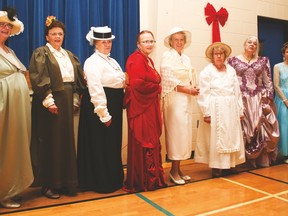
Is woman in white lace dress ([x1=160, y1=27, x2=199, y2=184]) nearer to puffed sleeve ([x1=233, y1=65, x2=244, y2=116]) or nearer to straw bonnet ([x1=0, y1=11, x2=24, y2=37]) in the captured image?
puffed sleeve ([x1=233, y1=65, x2=244, y2=116])

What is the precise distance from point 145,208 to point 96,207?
1.26ft

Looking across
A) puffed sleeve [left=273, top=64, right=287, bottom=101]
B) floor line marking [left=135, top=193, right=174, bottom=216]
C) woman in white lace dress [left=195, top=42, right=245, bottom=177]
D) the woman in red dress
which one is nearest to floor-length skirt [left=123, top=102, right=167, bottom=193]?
the woman in red dress

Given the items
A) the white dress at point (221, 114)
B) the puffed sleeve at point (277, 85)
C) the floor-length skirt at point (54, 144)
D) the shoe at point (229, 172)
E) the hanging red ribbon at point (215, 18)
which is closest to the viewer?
the floor-length skirt at point (54, 144)

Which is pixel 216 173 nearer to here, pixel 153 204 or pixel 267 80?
pixel 153 204

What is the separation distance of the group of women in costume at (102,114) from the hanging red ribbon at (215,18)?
103cm

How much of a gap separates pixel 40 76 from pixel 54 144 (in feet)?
1.88

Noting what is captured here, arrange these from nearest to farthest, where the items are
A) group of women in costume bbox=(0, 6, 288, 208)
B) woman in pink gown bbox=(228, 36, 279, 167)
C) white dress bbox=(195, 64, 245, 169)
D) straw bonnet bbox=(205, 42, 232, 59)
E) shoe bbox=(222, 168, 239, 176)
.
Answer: group of women in costume bbox=(0, 6, 288, 208) → white dress bbox=(195, 64, 245, 169) → straw bonnet bbox=(205, 42, 232, 59) → shoe bbox=(222, 168, 239, 176) → woman in pink gown bbox=(228, 36, 279, 167)

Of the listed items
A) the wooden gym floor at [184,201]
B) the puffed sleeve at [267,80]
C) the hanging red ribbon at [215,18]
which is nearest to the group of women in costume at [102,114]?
the wooden gym floor at [184,201]

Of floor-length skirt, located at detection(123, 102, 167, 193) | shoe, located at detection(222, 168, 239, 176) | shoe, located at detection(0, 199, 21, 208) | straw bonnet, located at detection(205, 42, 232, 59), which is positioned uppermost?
straw bonnet, located at detection(205, 42, 232, 59)

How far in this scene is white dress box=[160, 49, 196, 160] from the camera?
3035 millimetres

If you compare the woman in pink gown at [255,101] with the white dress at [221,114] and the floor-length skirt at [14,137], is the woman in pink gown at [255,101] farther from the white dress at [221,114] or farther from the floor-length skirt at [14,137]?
the floor-length skirt at [14,137]

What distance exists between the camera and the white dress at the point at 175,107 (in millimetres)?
3035

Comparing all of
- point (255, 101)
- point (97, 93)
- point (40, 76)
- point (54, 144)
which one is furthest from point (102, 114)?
point (255, 101)

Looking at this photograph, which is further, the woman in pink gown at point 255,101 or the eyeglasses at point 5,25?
the woman in pink gown at point 255,101
